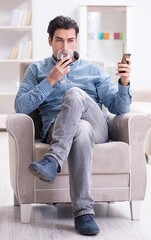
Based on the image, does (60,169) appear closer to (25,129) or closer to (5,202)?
(25,129)

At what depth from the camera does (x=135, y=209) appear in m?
2.63

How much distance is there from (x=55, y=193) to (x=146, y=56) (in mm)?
4260

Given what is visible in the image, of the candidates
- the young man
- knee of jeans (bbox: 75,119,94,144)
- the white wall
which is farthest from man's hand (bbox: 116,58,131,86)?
the white wall

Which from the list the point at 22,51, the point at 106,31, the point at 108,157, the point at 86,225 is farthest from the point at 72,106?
the point at 106,31

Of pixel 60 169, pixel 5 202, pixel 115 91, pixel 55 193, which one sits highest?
pixel 115 91

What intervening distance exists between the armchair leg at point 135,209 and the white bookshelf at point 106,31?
3.72 m

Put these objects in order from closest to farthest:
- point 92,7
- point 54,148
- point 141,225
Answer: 1. point 54,148
2. point 141,225
3. point 92,7

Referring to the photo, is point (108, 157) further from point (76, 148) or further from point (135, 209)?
point (135, 209)

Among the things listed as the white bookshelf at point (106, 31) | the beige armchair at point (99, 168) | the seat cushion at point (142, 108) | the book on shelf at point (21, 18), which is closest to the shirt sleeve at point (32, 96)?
the beige armchair at point (99, 168)

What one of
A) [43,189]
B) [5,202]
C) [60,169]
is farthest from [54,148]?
[5,202]

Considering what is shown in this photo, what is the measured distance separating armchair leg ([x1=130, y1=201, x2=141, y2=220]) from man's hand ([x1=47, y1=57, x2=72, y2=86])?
0.75m

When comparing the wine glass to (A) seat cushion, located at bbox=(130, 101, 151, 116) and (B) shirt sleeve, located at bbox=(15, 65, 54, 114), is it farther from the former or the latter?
(A) seat cushion, located at bbox=(130, 101, 151, 116)

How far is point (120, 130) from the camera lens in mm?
2691

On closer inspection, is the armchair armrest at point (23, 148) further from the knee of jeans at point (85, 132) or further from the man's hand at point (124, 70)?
the man's hand at point (124, 70)
